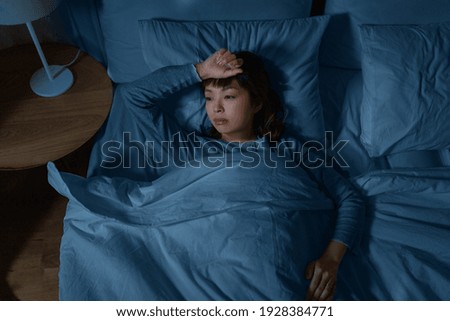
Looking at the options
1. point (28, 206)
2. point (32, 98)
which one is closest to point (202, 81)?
point (32, 98)

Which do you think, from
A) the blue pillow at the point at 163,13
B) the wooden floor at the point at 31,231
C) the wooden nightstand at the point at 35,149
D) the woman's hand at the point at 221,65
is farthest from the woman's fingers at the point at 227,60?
the wooden floor at the point at 31,231

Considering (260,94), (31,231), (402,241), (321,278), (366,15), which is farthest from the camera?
(31,231)

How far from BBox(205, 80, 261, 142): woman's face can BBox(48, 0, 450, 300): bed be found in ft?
0.50

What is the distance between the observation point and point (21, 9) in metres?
1.03

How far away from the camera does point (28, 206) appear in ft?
5.19

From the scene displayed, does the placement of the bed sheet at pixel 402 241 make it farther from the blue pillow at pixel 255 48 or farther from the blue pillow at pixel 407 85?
the blue pillow at pixel 255 48

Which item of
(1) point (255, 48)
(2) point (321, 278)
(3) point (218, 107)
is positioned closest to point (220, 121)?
(3) point (218, 107)

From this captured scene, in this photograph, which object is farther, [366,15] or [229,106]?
[366,15]

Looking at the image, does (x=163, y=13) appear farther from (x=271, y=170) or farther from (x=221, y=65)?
(x=271, y=170)

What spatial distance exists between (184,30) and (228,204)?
59cm

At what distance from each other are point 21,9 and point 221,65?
55 cm
